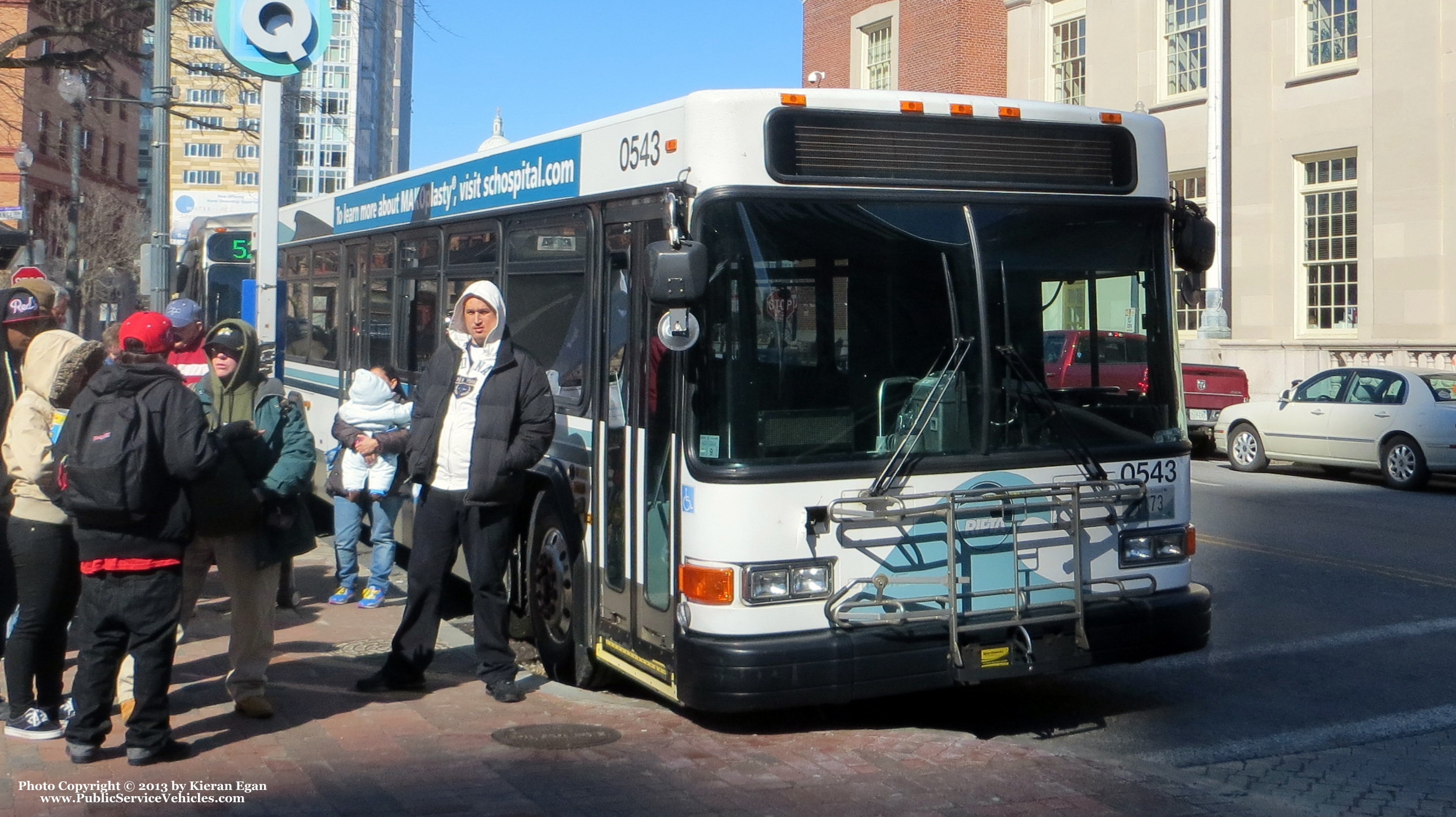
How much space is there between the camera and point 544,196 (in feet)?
24.9

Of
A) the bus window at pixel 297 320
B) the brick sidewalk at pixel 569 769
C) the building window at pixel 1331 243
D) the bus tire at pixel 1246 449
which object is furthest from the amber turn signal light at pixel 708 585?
the building window at pixel 1331 243

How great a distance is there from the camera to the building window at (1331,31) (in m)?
26.6

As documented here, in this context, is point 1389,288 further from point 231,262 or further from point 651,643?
point 651,643

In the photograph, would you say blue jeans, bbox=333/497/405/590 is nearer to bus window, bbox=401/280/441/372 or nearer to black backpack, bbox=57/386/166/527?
bus window, bbox=401/280/441/372

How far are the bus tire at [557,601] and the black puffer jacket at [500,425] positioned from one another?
2.09 feet

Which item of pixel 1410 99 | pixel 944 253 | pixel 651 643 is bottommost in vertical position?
pixel 651 643

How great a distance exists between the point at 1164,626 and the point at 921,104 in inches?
103

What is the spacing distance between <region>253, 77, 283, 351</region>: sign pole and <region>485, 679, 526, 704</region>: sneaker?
4.04m

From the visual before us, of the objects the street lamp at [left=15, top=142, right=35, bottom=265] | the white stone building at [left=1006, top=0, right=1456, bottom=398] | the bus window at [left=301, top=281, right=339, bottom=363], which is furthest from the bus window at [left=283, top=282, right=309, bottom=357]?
the white stone building at [left=1006, top=0, right=1456, bottom=398]

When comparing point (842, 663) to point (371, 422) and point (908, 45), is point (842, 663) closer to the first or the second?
point (371, 422)

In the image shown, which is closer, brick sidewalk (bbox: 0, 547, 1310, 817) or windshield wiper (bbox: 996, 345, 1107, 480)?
brick sidewalk (bbox: 0, 547, 1310, 817)

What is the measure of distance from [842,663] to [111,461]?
2.93 m

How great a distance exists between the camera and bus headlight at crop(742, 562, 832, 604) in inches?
229

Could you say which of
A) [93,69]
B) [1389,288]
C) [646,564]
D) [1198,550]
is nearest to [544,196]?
[646,564]
